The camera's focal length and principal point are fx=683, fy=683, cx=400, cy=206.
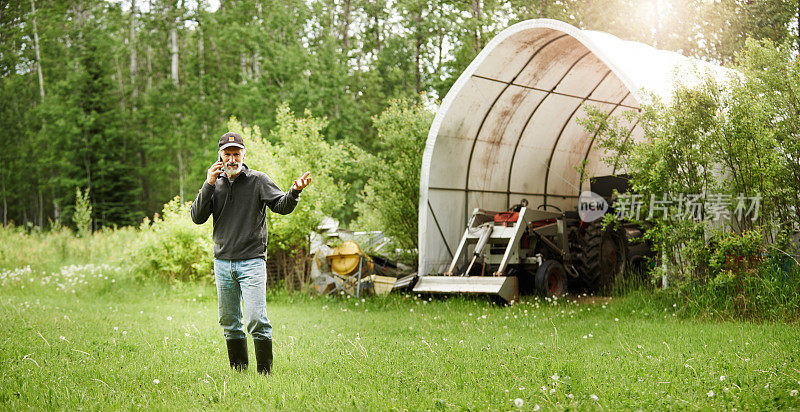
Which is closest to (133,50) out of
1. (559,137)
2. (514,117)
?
(559,137)

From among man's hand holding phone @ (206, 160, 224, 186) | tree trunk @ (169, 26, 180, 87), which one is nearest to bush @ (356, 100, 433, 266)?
man's hand holding phone @ (206, 160, 224, 186)

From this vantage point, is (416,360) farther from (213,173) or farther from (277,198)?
(213,173)

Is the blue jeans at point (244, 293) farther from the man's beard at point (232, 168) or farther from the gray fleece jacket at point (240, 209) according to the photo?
the man's beard at point (232, 168)

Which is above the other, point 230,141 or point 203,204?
point 230,141

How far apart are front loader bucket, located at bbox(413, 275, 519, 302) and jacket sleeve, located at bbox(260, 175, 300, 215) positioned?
5.59 metres

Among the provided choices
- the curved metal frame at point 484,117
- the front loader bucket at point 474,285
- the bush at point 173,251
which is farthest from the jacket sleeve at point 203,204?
the curved metal frame at point 484,117

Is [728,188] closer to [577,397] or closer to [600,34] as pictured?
[600,34]

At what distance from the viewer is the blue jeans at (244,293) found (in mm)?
5527

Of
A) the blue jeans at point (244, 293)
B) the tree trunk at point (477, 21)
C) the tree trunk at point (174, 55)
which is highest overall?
the tree trunk at point (174, 55)

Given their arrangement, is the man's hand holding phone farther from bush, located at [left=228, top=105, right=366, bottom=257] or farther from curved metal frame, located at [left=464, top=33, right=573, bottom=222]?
curved metal frame, located at [left=464, top=33, right=573, bottom=222]

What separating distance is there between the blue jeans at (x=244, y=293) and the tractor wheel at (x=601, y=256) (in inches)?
325

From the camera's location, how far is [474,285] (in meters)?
10.9

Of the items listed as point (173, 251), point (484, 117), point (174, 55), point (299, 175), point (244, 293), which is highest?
point (174, 55)

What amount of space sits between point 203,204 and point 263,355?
4.40ft
